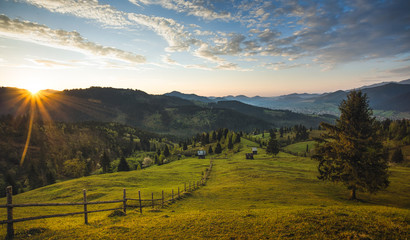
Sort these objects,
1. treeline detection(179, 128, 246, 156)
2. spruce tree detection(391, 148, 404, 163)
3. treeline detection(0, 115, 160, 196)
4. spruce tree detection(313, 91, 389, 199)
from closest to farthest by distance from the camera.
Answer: spruce tree detection(313, 91, 389, 199), spruce tree detection(391, 148, 404, 163), treeline detection(0, 115, 160, 196), treeline detection(179, 128, 246, 156)

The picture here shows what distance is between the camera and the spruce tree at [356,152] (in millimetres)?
29203

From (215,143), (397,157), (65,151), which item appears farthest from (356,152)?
(65,151)

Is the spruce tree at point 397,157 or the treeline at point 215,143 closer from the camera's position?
the spruce tree at point 397,157

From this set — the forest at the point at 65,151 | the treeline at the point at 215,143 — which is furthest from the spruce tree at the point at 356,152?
the treeline at the point at 215,143

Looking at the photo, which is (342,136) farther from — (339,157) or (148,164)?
(148,164)

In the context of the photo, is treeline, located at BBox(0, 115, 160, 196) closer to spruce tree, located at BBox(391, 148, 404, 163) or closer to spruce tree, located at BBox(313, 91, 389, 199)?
spruce tree, located at BBox(313, 91, 389, 199)

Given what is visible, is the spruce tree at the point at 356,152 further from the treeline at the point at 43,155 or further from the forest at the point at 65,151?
the treeline at the point at 43,155

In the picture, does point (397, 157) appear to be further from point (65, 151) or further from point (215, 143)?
point (65, 151)

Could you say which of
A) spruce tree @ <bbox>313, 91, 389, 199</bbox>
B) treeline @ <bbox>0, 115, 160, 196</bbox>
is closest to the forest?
treeline @ <bbox>0, 115, 160, 196</bbox>

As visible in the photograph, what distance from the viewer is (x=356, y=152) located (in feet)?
98.6

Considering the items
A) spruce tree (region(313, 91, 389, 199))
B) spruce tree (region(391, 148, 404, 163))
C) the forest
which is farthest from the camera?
the forest

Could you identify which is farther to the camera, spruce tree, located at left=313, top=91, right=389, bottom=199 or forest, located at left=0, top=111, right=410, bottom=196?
forest, located at left=0, top=111, right=410, bottom=196

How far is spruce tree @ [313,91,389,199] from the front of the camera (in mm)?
29203

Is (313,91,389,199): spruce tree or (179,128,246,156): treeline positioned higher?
(313,91,389,199): spruce tree
